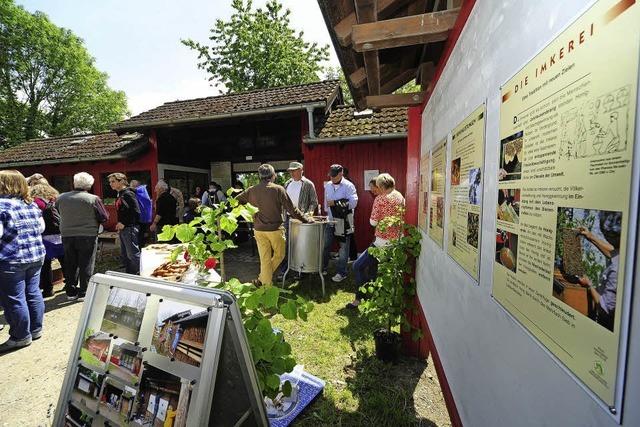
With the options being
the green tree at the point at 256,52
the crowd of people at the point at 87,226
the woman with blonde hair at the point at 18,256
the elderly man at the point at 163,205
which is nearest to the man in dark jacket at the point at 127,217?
the crowd of people at the point at 87,226

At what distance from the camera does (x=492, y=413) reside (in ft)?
3.59

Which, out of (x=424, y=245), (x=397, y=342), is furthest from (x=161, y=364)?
(x=397, y=342)

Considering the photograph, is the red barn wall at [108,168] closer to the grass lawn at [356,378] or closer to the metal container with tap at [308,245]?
the metal container with tap at [308,245]

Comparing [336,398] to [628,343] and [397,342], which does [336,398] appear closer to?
[397,342]

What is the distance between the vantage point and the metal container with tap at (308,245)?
4.95 m

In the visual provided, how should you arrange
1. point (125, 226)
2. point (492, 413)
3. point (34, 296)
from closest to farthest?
1. point (492, 413)
2. point (34, 296)
3. point (125, 226)

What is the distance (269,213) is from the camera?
4695 mm

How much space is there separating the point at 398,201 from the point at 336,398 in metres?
2.38

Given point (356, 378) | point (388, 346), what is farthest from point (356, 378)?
point (388, 346)

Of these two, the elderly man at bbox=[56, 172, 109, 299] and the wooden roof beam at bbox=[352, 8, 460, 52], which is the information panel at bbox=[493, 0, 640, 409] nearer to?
the wooden roof beam at bbox=[352, 8, 460, 52]

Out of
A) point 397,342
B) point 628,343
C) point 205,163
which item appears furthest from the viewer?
point 205,163

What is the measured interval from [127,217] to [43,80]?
2458 centimetres

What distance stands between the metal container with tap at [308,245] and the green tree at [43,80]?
80.8ft

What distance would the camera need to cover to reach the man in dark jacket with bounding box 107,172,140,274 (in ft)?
17.3
